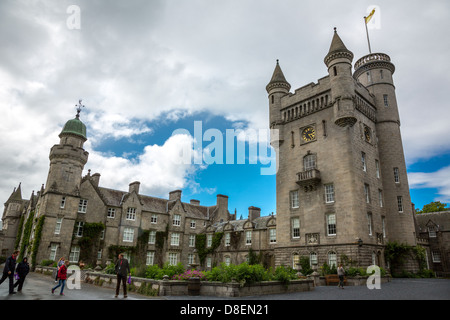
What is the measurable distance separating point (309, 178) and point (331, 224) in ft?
17.1

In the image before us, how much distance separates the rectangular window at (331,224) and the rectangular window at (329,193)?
5.24 feet

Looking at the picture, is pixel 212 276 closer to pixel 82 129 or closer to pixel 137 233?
pixel 137 233

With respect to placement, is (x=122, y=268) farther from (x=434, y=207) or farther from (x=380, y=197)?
(x=434, y=207)

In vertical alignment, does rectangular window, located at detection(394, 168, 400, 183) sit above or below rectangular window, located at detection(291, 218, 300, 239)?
above

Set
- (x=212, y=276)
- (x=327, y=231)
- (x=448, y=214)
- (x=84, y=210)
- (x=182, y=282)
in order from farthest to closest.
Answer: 1. (x=448, y=214)
2. (x=84, y=210)
3. (x=327, y=231)
4. (x=212, y=276)
5. (x=182, y=282)

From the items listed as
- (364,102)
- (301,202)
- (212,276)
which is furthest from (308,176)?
(212,276)

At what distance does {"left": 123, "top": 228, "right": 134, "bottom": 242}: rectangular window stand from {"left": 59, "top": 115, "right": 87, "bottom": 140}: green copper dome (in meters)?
14.9

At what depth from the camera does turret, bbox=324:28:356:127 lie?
101 feet

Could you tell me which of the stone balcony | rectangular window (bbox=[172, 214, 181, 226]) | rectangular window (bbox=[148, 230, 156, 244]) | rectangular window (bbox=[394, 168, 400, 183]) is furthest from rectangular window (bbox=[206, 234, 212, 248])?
rectangular window (bbox=[394, 168, 400, 183])

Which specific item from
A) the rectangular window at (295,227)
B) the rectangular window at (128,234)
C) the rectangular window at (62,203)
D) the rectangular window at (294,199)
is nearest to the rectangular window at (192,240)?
the rectangular window at (128,234)

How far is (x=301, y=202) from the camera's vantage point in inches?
1292

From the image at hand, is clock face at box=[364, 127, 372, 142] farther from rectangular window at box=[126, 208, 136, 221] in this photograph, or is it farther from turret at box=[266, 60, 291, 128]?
rectangular window at box=[126, 208, 136, 221]

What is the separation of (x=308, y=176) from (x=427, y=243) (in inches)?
958

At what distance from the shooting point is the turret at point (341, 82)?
30812 mm
